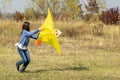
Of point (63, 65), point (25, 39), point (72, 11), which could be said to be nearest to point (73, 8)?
point (72, 11)

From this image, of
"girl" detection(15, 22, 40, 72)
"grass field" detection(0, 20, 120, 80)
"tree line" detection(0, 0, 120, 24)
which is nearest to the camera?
"grass field" detection(0, 20, 120, 80)

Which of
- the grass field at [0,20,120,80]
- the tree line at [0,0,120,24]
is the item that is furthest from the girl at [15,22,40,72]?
the tree line at [0,0,120,24]

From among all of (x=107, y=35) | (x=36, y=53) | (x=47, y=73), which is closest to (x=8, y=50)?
(x=36, y=53)

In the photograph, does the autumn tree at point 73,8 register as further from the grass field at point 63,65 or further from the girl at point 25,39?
the girl at point 25,39

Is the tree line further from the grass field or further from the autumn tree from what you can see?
the grass field

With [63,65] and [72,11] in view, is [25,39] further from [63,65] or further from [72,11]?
[72,11]

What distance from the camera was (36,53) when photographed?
16.4 meters

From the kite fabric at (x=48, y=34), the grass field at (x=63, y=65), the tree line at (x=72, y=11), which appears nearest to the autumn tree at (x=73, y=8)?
the tree line at (x=72, y=11)

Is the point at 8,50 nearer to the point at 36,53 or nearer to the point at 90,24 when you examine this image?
the point at 36,53

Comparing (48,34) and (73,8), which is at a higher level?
(48,34)

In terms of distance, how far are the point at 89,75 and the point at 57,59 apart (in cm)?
359

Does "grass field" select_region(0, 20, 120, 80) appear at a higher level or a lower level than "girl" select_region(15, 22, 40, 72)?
lower

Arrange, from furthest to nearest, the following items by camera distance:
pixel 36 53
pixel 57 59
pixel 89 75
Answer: pixel 36 53 < pixel 57 59 < pixel 89 75

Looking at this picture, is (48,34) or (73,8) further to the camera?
(73,8)
